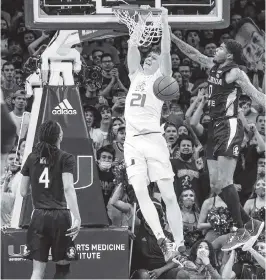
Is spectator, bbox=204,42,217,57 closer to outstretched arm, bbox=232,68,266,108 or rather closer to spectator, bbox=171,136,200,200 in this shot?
spectator, bbox=171,136,200,200

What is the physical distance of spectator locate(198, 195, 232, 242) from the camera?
503 inches

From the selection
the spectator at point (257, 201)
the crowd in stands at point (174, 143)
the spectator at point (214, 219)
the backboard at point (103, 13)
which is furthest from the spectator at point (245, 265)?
the backboard at point (103, 13)

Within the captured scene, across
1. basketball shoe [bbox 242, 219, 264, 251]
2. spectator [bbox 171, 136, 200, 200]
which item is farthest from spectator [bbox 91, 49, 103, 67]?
basketball shoe [bbox 242, 219, 264, 251]

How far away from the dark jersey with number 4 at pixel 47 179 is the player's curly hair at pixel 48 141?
0.13ft

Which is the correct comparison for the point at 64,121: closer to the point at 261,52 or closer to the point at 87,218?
the point at 87,218

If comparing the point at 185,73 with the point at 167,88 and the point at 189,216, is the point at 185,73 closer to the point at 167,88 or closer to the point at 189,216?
the point at 189,216

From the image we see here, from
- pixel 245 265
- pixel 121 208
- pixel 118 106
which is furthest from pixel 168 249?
pixel 118 106

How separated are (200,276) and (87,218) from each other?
4.48ft

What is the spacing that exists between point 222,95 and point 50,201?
7.68 feet

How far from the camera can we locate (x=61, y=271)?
1117 centimetres

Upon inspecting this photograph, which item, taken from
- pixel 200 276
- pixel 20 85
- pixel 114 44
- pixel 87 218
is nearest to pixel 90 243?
pixel 87 218

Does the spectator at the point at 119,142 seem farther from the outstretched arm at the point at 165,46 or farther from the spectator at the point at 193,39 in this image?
the outstretched arm at the point at 165,46

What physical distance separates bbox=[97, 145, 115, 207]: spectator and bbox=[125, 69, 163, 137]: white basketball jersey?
172 centimetres

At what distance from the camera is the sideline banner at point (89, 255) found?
11.7 metres
